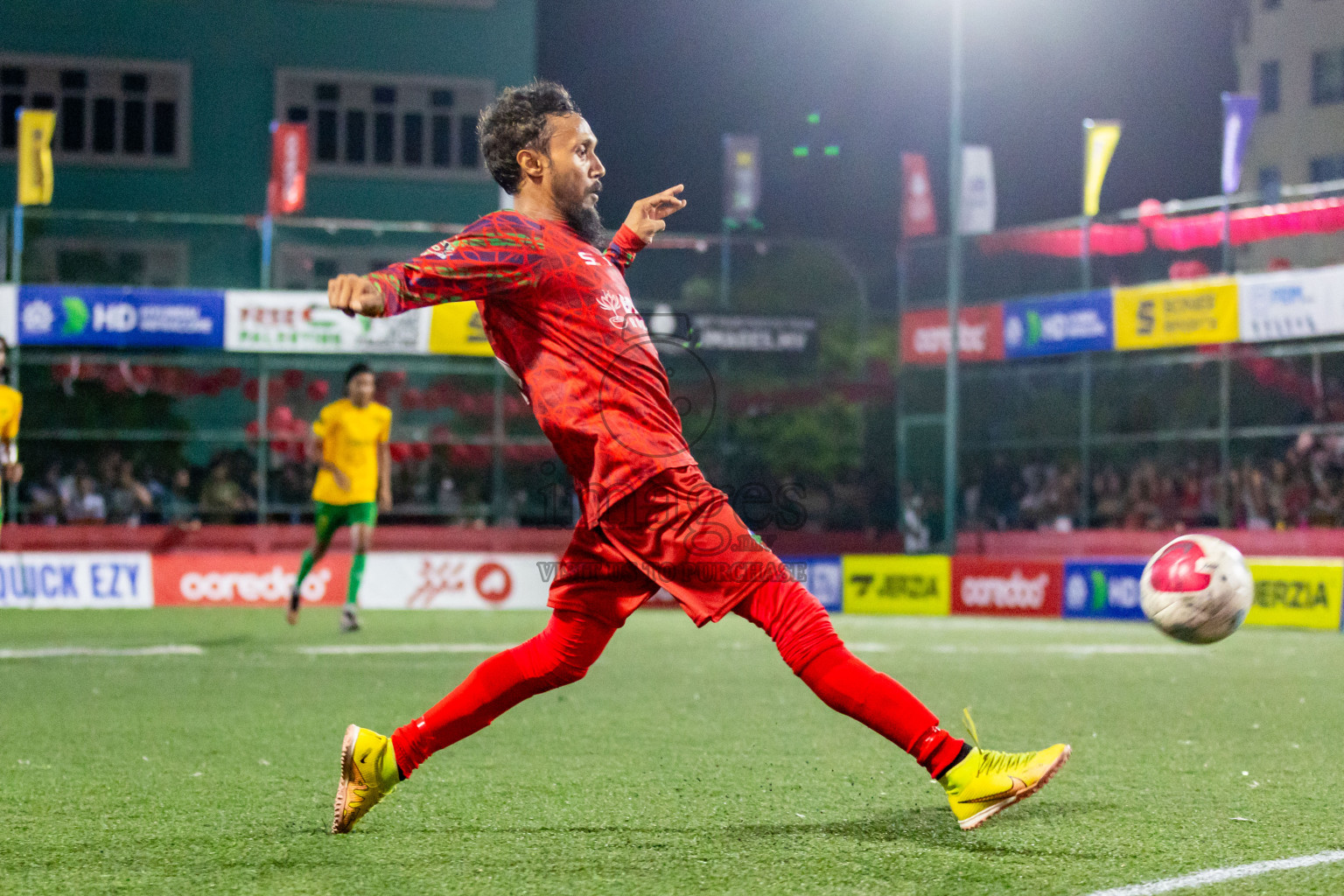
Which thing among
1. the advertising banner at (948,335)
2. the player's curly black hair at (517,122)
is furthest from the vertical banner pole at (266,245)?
the player's curly black hair at (517,122)

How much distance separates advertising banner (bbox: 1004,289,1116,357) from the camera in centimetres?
2142

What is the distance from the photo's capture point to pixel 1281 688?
9414mm

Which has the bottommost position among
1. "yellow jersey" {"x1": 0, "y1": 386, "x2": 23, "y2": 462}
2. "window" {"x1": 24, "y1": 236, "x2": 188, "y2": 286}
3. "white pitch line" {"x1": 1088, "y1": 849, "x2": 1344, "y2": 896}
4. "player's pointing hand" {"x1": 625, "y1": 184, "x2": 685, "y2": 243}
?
"white pitch line" {"x1": 1088, "y1": 849, "x2": 1344, "y2": 896}

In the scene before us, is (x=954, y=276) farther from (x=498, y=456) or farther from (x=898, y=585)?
(x=498, y=456)

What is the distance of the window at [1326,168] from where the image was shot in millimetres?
43562

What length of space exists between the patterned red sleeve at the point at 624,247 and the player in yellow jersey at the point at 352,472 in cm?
840

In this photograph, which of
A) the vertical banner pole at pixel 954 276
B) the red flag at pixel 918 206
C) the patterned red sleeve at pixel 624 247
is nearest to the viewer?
the patterned red sleeve at pixel 624 247

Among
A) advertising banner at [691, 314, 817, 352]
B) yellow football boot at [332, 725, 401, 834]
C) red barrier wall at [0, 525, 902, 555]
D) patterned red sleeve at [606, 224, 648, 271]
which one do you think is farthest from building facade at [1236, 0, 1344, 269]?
yellow football boot at [332, 725, 401, 834]

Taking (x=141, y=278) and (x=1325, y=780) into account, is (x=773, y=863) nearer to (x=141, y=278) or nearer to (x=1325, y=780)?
(x=1325, y=780)

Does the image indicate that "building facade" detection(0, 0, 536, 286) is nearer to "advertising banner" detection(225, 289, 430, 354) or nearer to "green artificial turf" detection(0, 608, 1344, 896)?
"advertising banner" detection(225, 289, 430, 354)

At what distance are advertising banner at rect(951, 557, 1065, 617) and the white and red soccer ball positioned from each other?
547 inches

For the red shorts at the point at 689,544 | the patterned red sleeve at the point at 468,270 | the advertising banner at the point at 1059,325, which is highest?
the advertising banner at the point at 1059,325

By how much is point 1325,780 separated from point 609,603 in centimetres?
311

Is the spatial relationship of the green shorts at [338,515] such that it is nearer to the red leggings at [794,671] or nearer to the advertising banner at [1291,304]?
the red leggings at [794,671]
